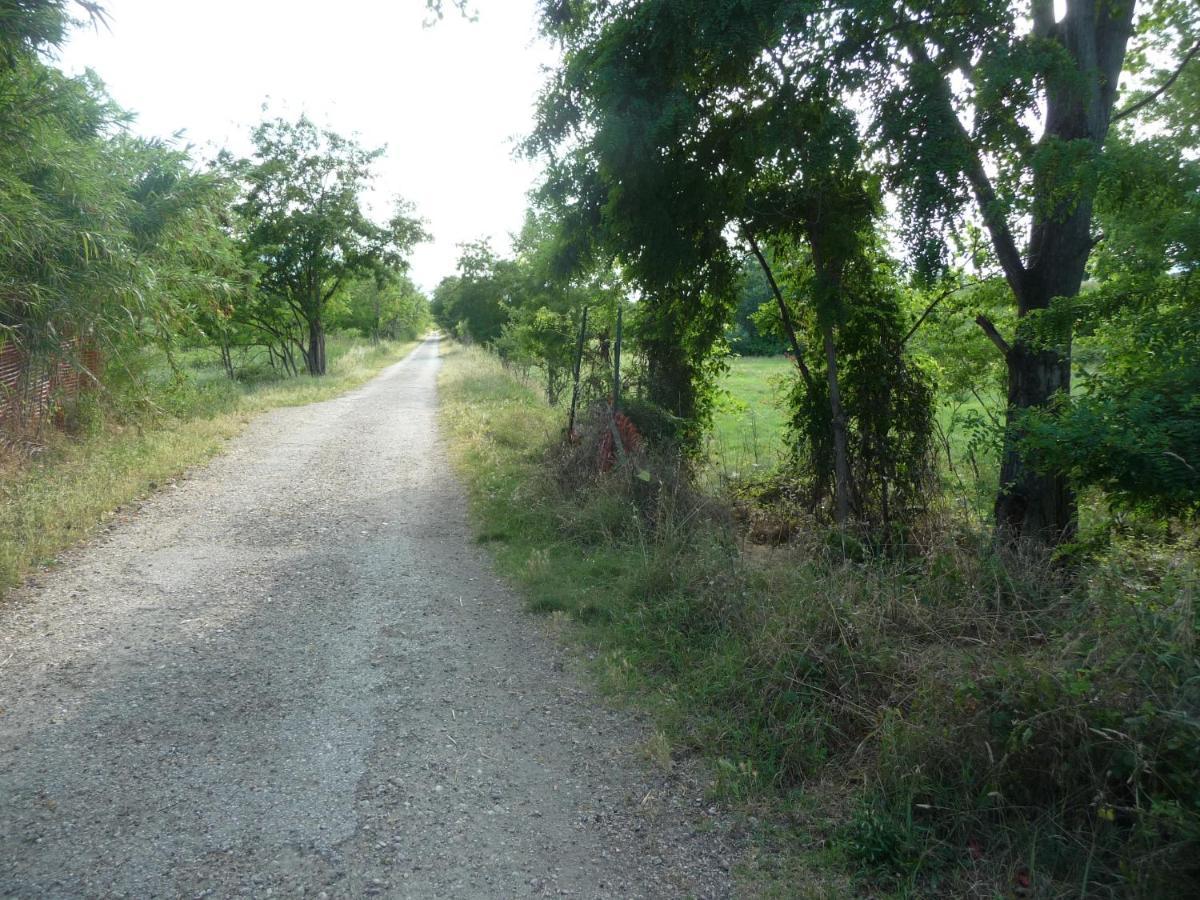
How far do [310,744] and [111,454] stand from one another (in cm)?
839

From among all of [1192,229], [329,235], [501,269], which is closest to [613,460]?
[1192,229]

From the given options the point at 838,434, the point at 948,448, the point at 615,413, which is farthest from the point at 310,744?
the point at 948,448

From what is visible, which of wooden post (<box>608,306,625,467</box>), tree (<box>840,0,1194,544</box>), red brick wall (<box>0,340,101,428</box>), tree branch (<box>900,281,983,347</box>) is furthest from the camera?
red brick wall (<box>0,340,101,428</box>)

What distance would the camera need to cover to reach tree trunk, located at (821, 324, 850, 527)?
22.7ft

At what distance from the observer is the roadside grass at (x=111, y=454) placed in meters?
7.22

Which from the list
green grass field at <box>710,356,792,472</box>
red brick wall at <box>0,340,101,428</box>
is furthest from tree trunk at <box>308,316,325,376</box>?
red brick wall at <box>0,340,101,428</box>

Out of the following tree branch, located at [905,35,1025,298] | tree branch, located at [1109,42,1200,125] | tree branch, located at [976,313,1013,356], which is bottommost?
tree branch, located at [976,313,1013,356]

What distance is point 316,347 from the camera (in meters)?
29.6

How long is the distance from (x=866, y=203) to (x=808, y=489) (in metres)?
2.92

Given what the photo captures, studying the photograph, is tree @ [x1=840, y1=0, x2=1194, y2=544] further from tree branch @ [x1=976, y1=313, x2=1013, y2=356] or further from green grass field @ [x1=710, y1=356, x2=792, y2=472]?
green grass field @ [x1=710, y1=356, x2=792, y2=472]

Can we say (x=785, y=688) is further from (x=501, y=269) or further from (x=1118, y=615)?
(x=501, y=269)

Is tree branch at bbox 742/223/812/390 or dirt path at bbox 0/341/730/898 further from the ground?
tree branch at bbox 742/223/812/390

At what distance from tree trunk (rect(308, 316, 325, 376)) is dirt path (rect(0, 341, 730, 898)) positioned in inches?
906

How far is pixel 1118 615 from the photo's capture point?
3.36 metres
